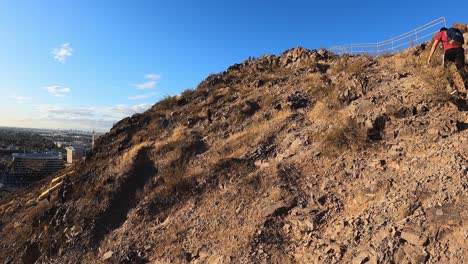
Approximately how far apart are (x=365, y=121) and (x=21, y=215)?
1371cm

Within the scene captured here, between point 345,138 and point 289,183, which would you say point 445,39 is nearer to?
point 345,138

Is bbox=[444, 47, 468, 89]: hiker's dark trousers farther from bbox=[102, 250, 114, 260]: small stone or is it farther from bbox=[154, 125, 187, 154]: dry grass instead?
bbox=[102, 250, 114, 260]: small stone

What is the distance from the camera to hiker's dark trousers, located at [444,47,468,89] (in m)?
8.91

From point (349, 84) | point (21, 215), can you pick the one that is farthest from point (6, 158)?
point (349, 84)

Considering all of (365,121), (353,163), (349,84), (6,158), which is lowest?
(6,158)

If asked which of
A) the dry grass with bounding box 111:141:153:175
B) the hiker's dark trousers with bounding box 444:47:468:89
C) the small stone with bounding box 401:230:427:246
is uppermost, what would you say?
the hiker's dark trousers with bounding box 444:47:468:89

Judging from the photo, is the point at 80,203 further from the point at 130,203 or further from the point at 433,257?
the point at 433,257

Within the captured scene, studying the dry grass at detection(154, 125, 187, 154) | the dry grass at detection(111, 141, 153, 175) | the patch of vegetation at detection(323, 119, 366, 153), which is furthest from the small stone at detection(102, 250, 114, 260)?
the patch of vegetation at detection(323, 119, 366, 153)

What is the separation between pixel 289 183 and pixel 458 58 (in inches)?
195

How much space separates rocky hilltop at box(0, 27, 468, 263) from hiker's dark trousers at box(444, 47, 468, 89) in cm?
41

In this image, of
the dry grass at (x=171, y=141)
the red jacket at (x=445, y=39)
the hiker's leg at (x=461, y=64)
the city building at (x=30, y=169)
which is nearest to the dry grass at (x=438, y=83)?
the hiker's leg at (x=461, y=64)

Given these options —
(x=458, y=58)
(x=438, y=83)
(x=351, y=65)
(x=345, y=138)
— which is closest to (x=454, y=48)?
(x=458, y=58)

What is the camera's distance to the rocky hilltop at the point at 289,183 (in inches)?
263

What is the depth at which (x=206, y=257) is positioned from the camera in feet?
26.5
